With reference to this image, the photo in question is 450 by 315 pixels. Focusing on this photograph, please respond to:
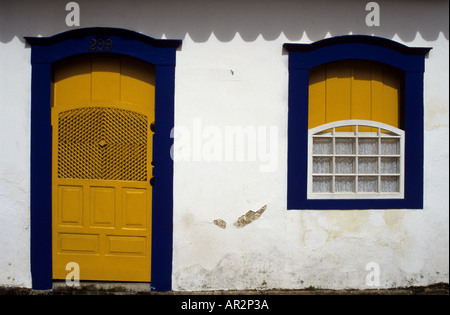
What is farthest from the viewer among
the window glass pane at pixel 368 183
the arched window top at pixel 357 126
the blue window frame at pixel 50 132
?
the window glass pane at pixel 368 183

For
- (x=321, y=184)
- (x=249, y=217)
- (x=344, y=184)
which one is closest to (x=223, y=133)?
(x=249, y=217)

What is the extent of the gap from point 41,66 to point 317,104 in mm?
3238

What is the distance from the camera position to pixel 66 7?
4012 mm

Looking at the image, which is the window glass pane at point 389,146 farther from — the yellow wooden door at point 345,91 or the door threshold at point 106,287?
the door threshold at point 106,287

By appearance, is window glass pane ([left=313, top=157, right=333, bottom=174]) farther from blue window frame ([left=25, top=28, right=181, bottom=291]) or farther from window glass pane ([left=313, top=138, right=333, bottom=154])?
blue window frame ([left=25, top=28, right=181, bottom=291])

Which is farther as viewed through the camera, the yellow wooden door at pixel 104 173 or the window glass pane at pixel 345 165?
the window glass pane at pixel 345 165

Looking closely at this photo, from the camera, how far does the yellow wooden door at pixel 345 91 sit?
4.18m

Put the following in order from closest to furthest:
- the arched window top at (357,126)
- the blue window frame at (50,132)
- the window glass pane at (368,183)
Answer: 1. the blue window frame at (50,132)
2. the arched window top at (357,126)
3. the window glass pane at (368,183)

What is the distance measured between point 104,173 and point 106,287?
1.34 m

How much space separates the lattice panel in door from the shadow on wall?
992 mm

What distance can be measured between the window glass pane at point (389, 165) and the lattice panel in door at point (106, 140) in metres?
2.85

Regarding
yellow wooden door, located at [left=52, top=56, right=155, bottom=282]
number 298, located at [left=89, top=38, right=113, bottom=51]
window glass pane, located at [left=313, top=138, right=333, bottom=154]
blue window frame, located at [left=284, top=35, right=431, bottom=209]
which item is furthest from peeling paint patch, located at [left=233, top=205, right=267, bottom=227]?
number 298, located at [left=89, top=38, right=113, bottom=51]

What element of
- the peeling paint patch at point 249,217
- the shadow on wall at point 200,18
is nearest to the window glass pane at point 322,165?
the peeling paint patch at point 249,217

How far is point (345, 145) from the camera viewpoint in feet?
13.7
